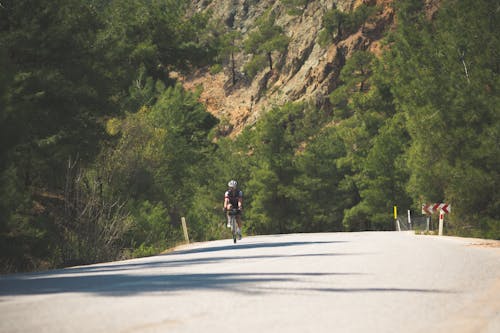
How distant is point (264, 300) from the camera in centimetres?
783

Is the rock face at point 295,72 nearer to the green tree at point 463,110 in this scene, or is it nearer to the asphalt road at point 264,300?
the green tree at point 463,110

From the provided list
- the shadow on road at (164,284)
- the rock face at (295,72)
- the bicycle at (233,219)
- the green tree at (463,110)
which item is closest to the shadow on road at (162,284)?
the shadow on road at (164,284)

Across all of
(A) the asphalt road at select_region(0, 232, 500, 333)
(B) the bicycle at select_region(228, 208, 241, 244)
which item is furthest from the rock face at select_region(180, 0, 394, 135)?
(A) the asphalt road at select_region(0, 232, 500, 333)

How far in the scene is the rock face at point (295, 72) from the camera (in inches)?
3976

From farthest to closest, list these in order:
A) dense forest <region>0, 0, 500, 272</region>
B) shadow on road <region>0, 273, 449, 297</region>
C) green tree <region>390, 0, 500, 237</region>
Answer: green tree <region>390, 0, 500, 237</region> < dense forest <region>0, 0, 500, 272</region> < shadow on road <region>0, 273, 449, 297</region>

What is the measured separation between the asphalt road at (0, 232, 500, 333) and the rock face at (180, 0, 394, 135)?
74.8 metres

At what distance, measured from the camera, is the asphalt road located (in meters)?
6.41

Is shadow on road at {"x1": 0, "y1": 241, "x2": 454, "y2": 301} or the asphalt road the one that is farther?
shadow on road at {"x1": 0, "y1": 241, "x2": 454, "y2": 301}

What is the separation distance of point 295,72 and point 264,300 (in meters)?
101

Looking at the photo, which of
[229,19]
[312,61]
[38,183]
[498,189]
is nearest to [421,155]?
[498,189]

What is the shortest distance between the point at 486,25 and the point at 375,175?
4086 cm

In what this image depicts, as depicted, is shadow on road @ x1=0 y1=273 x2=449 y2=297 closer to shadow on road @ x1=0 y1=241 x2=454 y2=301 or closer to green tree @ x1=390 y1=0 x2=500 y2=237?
shadow on road @ x1=0 y1=241 x2=454 y2=301

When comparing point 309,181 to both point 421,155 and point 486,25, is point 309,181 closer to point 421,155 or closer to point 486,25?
point 421,155

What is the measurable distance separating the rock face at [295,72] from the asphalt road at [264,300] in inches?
2943
